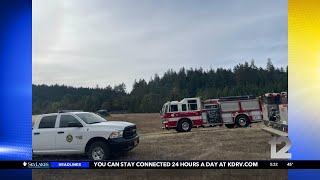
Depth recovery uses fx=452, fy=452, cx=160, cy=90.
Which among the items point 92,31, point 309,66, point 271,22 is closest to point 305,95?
point 309,66

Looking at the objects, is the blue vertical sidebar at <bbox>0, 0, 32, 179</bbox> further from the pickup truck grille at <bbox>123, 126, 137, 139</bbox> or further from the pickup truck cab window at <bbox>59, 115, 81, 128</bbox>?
the pickup truck grille at <bbox>123, 126, 137, 139</bbox>

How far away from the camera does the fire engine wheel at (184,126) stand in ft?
18.5

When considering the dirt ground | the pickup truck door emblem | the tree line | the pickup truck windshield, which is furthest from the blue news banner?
the tree line

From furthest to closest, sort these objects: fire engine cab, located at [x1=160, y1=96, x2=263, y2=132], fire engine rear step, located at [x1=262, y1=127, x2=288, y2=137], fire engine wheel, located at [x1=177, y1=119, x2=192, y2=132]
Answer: fire engine wheel, located at [x1=177, y1=119, x2=192, y2=132] < fire engine cab, located at [x1=160, y1=96, x2=263, y2=132] < fire engine rear step, located at [x1=262, y1=127, x2=288, y2=137]

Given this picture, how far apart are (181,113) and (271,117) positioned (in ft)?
3.59

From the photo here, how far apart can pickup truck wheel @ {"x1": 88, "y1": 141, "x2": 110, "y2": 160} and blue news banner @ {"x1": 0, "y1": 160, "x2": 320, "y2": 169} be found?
7cm

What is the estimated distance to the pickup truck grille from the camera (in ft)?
18.6

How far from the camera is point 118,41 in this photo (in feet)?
18.4

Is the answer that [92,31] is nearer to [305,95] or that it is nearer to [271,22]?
[271,22]

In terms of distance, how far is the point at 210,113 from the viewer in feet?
18.5

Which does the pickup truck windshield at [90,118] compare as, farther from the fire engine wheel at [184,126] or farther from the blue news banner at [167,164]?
the fire engine wheel at [184,126]

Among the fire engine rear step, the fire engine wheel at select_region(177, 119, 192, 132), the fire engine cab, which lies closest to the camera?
the fire engine rear step

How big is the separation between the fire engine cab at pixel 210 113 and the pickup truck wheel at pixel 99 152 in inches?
30.8

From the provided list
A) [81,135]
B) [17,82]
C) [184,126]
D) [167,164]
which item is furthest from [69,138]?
[184,126]
